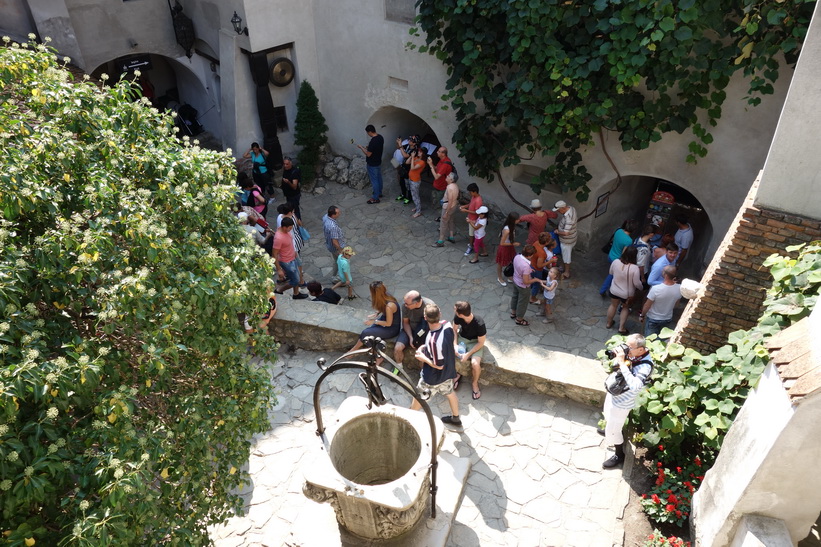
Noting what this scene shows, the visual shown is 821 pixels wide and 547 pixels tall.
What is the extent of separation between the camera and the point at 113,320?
13.3 feet

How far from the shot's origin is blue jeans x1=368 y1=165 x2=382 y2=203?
12.8 m

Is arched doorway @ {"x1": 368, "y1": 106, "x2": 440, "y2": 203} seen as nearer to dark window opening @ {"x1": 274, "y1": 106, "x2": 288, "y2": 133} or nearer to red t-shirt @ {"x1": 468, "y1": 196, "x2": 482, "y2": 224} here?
dark window opening @ {"x1": 274, "y1": 106, "x2": 288, "y2": 133}

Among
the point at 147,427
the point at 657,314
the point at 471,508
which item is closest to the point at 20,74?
the point at 147,427

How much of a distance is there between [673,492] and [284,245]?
6.22m

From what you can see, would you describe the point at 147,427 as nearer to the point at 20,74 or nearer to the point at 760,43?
the point at 20,74

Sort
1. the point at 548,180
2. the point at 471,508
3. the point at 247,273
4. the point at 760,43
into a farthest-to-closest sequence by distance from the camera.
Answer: the point at 548,180 < the point at 760,43 < the point at 471,508 < the point at 247,273

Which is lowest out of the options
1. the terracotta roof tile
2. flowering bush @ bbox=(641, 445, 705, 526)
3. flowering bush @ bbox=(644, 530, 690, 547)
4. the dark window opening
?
flowering bush @ bbox=(644, 530, 690, 547)

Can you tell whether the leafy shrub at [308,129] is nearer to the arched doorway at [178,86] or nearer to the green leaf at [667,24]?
the arched doorway at [178,86]

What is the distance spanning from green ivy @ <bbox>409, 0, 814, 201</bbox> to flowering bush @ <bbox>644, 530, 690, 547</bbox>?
5.78 m

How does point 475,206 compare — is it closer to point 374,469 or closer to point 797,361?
point 374,469

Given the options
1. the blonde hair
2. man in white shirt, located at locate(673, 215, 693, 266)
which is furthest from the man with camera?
man in white shirt, located at locate(673, 215, 693, 266)

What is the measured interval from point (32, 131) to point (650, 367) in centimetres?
569

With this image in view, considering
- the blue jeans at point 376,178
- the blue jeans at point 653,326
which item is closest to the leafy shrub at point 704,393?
the blue jeans at point 653,326

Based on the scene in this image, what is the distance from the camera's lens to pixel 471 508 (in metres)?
6.38
